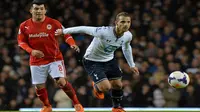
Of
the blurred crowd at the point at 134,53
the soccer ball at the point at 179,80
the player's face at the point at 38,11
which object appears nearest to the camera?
the player's face at the point at 38,11

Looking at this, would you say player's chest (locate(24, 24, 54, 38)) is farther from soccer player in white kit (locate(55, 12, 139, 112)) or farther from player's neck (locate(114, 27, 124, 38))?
player's neck (locate(114, 27, 124, 38))

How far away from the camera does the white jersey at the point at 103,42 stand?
33.5 ft

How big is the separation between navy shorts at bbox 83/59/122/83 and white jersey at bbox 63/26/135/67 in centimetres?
7

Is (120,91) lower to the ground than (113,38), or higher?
lower

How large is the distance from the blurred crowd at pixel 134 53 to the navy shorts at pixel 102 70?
419 cm

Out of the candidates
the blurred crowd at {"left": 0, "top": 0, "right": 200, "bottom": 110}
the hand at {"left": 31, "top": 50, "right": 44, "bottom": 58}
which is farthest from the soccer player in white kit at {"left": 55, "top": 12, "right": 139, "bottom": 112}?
the blurred crowd at {"left": 0, "top": 0, "right": 200, "bottom": 110}

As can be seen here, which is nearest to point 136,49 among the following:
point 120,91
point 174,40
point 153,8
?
point 174,40

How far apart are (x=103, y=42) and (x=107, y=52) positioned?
0.97 ft

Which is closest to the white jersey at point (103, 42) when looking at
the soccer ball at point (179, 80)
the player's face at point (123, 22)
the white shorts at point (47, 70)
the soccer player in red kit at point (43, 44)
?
the player's face at point (123, 22)

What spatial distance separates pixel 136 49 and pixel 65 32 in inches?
257

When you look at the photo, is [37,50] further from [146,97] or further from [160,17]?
[160,17]

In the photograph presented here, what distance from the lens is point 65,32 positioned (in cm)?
1023

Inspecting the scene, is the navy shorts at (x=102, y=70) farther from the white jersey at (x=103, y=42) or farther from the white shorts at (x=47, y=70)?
the white shorts at (x=47, y=70)

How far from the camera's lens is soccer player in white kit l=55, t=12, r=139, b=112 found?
402 inches
